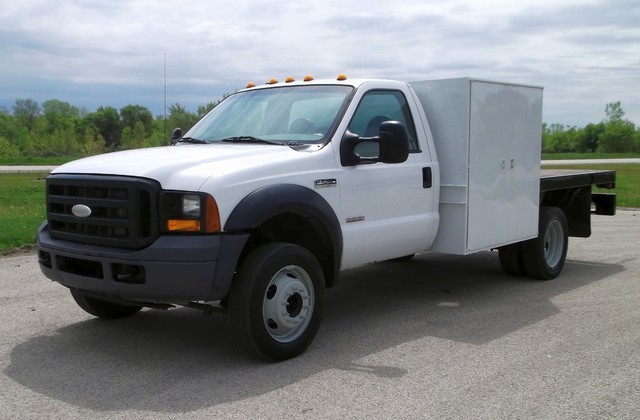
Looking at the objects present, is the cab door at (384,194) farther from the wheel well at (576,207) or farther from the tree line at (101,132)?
the tree line at (101,132)

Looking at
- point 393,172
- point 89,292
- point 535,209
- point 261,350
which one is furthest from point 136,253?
point 535,209

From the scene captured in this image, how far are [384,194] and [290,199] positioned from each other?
1220mm

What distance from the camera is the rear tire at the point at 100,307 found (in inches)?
239

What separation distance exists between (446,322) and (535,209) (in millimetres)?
2239

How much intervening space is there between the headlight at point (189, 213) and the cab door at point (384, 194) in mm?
1317

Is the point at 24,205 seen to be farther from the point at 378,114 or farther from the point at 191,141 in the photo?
the point at 378,114

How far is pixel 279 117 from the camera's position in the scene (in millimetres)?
6129

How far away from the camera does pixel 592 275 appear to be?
8.62 m

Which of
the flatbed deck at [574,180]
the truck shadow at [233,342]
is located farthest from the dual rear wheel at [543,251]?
the flatbed deck at [574,180]

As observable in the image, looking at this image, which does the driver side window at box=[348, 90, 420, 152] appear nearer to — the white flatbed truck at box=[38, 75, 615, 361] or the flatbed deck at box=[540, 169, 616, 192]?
the white flatbed truck at box=[38, 75, 615, 361]

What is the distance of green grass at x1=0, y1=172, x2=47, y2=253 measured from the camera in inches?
403

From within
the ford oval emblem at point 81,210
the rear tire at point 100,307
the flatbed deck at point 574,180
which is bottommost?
the rear tire at point 100,307

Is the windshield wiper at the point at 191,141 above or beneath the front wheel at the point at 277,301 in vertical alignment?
above

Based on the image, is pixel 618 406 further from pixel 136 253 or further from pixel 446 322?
pixel 136 253
